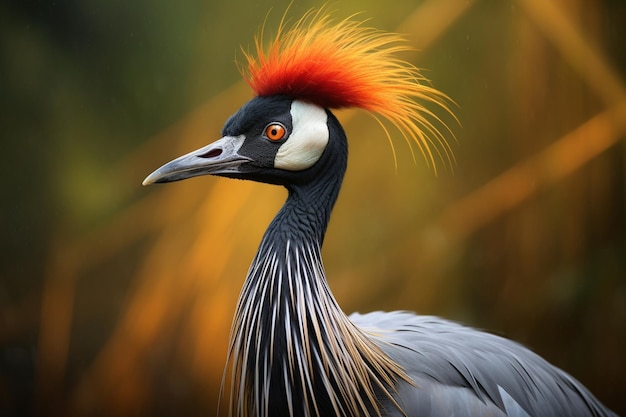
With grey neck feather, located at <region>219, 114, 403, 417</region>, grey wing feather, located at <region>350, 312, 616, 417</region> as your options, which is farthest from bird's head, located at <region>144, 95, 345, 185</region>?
grey wing feather, located at <region>350, 312, 616, 417</region>

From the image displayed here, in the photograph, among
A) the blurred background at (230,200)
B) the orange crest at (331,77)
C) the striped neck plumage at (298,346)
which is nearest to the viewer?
the striped neck plumage at (298,346)

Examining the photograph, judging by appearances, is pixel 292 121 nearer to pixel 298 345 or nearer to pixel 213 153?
pixel 213 153

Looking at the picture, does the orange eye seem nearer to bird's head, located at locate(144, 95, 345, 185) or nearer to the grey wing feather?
bird's head, located at locate(144, 95, 345, 185)

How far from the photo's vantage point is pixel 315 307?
4.81ft

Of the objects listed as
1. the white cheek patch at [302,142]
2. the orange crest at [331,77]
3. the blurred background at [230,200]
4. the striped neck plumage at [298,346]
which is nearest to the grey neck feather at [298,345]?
the striped neck plumage at [298,346]

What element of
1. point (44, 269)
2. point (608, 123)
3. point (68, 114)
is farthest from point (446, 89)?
point (44, 269)

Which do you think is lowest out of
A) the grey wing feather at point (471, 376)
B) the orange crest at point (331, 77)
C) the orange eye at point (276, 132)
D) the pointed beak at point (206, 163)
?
the grey wing feather at point (471, 376)

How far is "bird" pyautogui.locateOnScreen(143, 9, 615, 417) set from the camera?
57.2 inches

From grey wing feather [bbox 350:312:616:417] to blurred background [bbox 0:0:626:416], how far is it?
888 mm

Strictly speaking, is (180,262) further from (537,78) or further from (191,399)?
(537,78)

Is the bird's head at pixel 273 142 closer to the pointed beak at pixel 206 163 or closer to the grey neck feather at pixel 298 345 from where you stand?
the pointed beak at pixel 206 163

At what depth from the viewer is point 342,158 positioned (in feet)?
5.23

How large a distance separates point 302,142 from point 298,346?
0.43 metres

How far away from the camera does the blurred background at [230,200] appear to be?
262 cm
